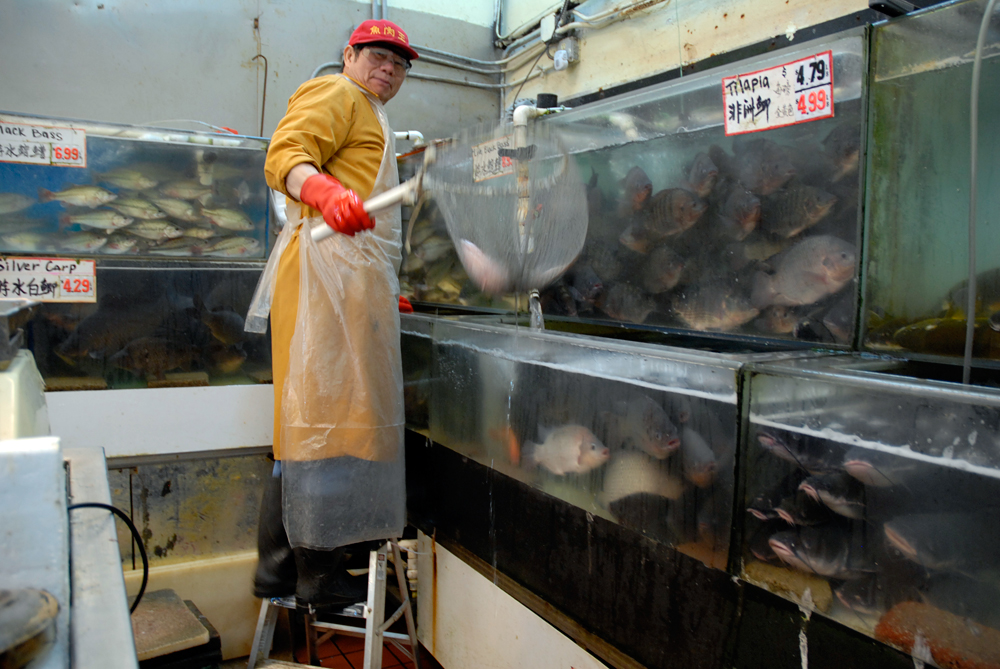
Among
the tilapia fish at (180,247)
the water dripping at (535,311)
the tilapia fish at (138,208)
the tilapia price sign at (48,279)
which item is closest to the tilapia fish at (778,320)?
the water dripping at (535,311)

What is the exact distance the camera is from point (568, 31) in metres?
3.17

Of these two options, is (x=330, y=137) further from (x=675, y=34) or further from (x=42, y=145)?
(x=675, y=34)

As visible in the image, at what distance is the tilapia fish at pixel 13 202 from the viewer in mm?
2410

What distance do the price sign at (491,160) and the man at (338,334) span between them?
0.29 m

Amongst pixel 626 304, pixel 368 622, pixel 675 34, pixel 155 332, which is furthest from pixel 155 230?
pixel 675 34

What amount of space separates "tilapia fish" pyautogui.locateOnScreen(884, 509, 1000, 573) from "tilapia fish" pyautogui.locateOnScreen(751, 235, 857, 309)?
0.55 m

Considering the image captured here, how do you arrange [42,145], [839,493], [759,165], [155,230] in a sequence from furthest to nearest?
[155,230] → [42,145] → [759,165] → [839,493]

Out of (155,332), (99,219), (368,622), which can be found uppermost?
(99,219)

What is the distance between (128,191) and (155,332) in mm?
578

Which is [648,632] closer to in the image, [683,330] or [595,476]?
[595,476]

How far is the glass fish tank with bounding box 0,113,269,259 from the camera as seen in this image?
2420 millimetres

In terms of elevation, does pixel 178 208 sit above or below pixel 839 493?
above

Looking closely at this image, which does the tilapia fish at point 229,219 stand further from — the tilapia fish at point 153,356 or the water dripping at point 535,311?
the water dripping at point 535,311

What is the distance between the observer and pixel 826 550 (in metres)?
1.10
